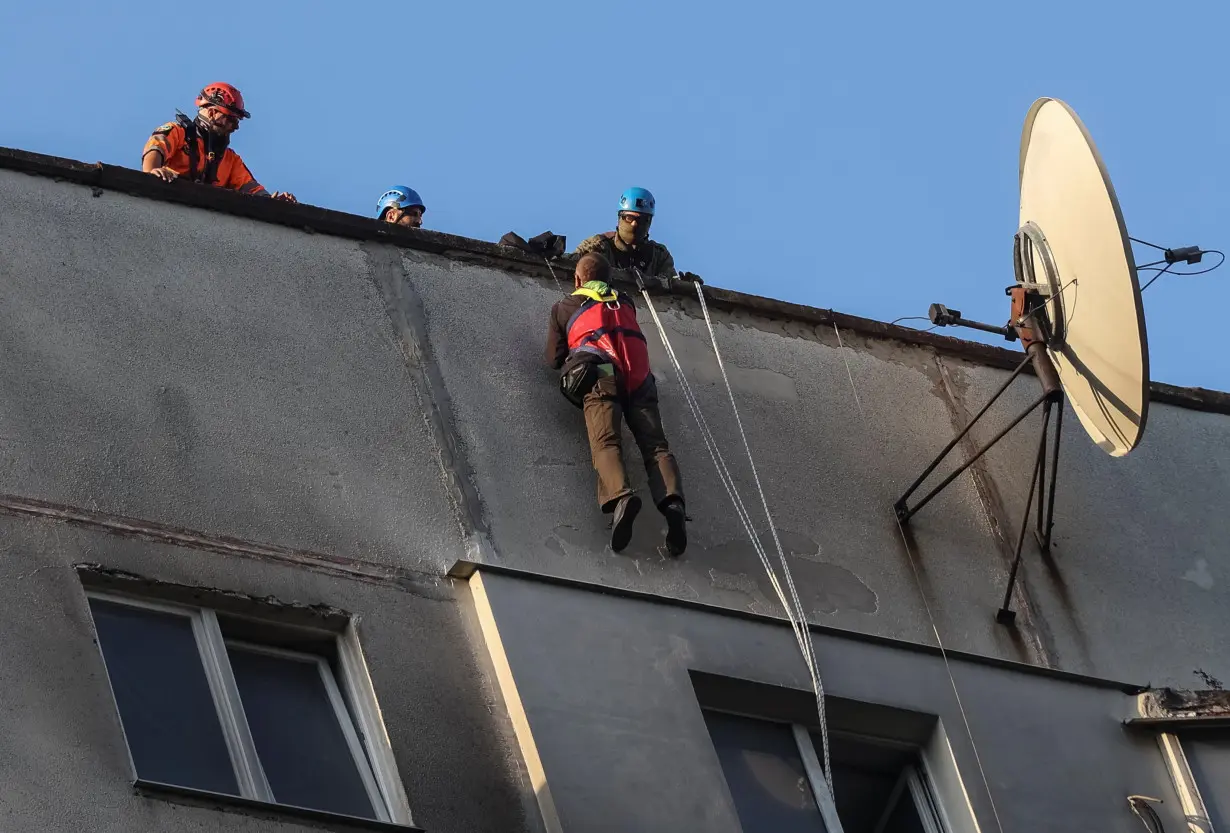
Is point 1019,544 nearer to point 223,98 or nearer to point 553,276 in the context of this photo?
point 553,276

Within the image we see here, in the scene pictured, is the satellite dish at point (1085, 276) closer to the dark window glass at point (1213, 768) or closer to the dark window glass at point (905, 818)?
the dark window glass at point (1213, 768)

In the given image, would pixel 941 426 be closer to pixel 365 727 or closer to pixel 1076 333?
pixel 1076 333

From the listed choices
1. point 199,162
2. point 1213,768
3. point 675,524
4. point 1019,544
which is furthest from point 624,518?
point 199,162

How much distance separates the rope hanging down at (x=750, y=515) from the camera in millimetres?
9836

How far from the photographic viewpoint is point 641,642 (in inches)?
371

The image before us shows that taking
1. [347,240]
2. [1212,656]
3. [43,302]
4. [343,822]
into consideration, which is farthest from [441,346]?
[1212,656]

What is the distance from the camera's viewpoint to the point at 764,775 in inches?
380

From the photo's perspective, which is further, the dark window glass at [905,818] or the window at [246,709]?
the dark window glass at [905,818]

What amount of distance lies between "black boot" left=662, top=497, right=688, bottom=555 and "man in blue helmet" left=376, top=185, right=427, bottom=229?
5081 mm

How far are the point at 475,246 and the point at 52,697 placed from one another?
4.42 metres

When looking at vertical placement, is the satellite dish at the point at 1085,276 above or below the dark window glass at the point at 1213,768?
above

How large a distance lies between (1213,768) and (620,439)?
334 centimetres

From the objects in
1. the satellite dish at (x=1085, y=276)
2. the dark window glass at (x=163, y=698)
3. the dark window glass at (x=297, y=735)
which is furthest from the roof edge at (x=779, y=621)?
the dark window glass at (x=163, y=698)

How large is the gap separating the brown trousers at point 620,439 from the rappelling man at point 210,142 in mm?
3239
